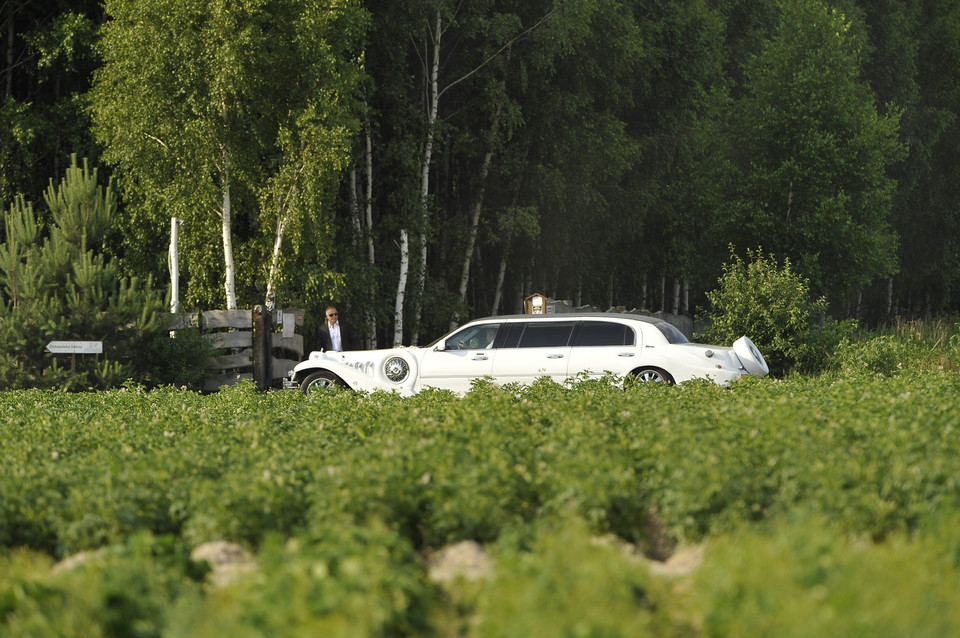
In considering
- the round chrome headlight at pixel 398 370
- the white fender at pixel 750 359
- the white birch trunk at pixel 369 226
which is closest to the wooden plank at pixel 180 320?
the round chrome headlight at pixel 398 370

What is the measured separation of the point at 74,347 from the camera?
18391 mm

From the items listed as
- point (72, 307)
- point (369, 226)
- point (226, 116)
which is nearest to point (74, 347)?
point (72, 307)

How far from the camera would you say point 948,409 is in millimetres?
9062

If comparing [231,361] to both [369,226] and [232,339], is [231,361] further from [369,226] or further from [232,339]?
[369,226]

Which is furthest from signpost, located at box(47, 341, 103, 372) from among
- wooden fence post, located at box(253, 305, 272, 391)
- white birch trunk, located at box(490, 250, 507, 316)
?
white birch trunk, located at box(490, 250, 507, 316)

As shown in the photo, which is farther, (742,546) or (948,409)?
(948,409)

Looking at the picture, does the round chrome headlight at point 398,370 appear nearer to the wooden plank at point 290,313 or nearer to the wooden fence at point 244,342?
the wooden fence at point 244,342

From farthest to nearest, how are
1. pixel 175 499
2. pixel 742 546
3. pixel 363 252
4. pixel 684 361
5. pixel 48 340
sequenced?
pixel 363 252, pixel 48 340, pixel 684 361, pixel 175 499, pixel 742 546

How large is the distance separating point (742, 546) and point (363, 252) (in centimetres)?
2569

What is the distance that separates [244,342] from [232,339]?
31 cm

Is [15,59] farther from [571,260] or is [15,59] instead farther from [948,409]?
[948,409]

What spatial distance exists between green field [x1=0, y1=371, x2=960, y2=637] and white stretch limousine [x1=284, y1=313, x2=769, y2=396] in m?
5.97

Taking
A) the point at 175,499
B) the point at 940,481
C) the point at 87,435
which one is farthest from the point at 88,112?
the point at 940,481

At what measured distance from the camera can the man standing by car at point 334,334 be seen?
67.6ft
